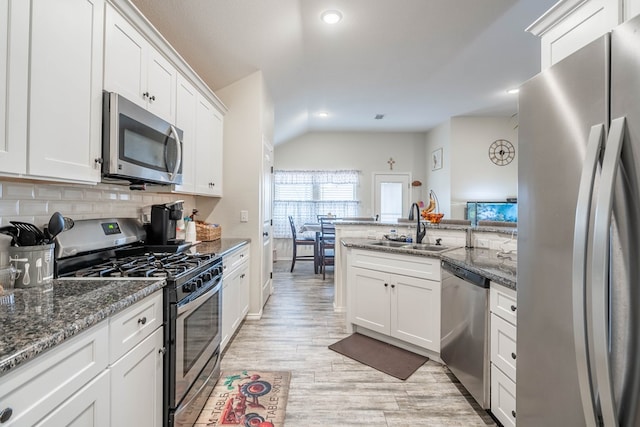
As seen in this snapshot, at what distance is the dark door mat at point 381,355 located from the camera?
226cm

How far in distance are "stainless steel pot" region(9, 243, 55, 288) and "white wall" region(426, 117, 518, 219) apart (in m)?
5.94

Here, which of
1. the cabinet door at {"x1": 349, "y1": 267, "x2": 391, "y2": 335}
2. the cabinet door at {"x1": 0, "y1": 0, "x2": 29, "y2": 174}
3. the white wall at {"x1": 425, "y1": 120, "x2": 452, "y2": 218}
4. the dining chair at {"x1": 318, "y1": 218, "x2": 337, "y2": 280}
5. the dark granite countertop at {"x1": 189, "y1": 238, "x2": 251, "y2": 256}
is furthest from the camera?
the white wall at {"x1": 425, "y1": 120, "x2": 452, "y2": 218}

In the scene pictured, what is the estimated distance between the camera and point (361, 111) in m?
5.46

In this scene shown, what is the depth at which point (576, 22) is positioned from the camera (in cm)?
119

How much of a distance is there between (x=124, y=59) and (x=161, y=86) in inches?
16.3

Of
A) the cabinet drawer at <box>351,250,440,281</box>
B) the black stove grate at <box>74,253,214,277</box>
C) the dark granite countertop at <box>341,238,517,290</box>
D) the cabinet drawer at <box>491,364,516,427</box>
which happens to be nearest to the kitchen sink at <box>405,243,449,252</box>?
the dark granite countertop at <box>341,238,517,290</box>

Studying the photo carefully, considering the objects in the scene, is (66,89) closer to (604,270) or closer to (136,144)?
(136,144)

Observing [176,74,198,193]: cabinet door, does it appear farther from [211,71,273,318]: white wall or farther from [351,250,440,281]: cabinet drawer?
[351,250,440,281]: cabinet drawer

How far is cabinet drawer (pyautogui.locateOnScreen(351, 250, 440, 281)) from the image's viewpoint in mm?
2301

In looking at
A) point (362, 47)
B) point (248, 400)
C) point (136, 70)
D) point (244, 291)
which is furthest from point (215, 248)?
point (362, 47)

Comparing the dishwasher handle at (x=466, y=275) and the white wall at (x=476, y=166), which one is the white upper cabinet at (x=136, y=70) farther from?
the white wall at (x=476, y=166)

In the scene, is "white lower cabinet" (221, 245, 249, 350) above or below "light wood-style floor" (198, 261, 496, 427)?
above

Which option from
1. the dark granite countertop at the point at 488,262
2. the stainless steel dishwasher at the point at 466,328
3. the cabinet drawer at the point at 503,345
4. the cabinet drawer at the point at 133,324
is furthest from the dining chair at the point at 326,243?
the cabinet drawer at the point at 133,324

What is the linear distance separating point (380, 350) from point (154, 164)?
227 cm
